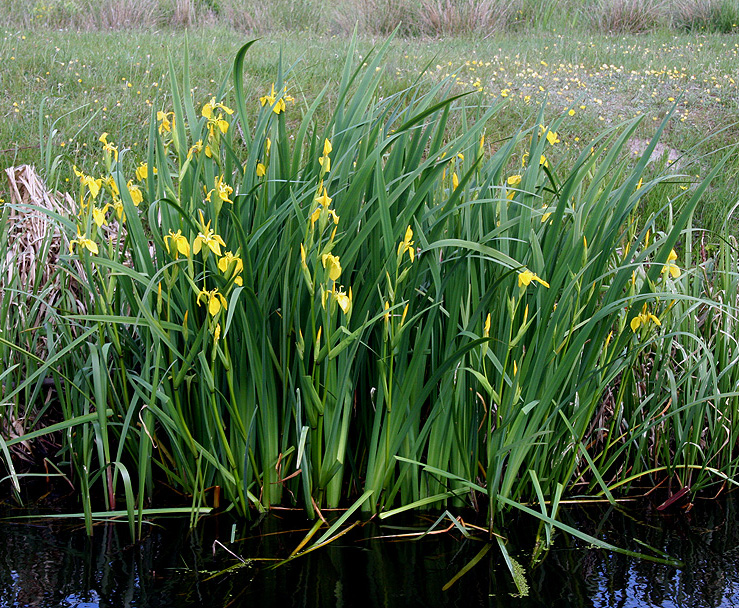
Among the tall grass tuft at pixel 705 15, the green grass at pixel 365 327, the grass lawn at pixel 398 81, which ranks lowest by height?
the green grass at pixel 365 327

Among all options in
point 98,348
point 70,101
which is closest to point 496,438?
point 98,348

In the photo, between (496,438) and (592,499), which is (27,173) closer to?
(496,438)

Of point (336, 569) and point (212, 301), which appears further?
point (336, 569)

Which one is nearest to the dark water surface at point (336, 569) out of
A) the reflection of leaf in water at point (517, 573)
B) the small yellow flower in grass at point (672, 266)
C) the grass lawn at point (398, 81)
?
the reflection of leaf in water at point (517, 573)

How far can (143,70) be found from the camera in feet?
16.7

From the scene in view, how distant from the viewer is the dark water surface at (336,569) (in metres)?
1.63

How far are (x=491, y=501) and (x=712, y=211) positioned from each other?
8.03ft

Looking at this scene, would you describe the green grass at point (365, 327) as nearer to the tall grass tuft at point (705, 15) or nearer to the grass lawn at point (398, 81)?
the grass lawn at point (398, 81)

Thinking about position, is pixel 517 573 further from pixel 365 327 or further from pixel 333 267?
pixel 333 267

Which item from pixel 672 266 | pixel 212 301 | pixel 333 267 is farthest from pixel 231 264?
pixel 672 266

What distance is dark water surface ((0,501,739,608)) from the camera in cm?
163

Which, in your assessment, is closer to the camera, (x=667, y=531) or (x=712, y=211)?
(x=667, y=531)

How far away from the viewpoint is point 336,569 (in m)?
1.73

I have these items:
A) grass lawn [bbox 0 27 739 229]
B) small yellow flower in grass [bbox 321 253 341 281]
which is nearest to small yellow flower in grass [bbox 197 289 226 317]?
small yellow flower in grass [bbox 321 253 341 281]
